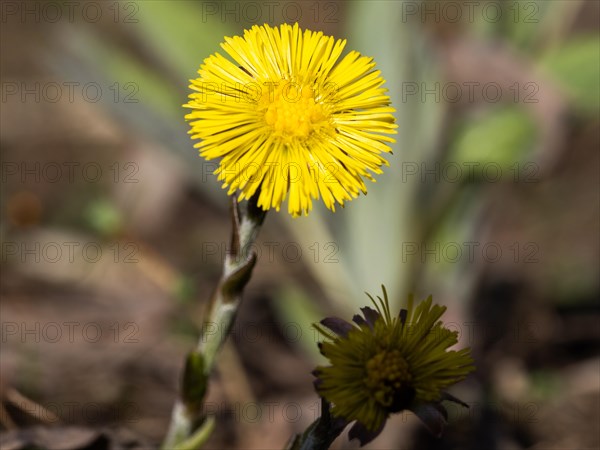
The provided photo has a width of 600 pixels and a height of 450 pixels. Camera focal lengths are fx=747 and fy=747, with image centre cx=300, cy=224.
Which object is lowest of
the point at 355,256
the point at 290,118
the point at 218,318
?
the point at 355,256

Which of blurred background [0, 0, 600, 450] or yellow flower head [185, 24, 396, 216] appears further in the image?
blurred background [0, 0, 600, 450]

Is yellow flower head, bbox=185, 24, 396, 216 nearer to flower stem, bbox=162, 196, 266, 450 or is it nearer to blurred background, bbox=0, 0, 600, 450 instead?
flower stem, bbox=162, 196, 266, 450

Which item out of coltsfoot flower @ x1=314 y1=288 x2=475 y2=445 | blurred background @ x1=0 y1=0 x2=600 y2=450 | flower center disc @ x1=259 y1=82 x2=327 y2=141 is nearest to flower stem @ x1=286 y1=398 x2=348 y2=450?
coltsfoot flower @ x1=314 y1=288 x2=475 y2=445

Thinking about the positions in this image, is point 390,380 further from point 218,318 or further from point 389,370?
point 218,318

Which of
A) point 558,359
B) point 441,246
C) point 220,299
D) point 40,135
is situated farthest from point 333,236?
point 40,135

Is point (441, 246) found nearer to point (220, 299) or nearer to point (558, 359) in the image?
point (558, 359)

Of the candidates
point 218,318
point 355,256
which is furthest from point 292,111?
point 355,256
